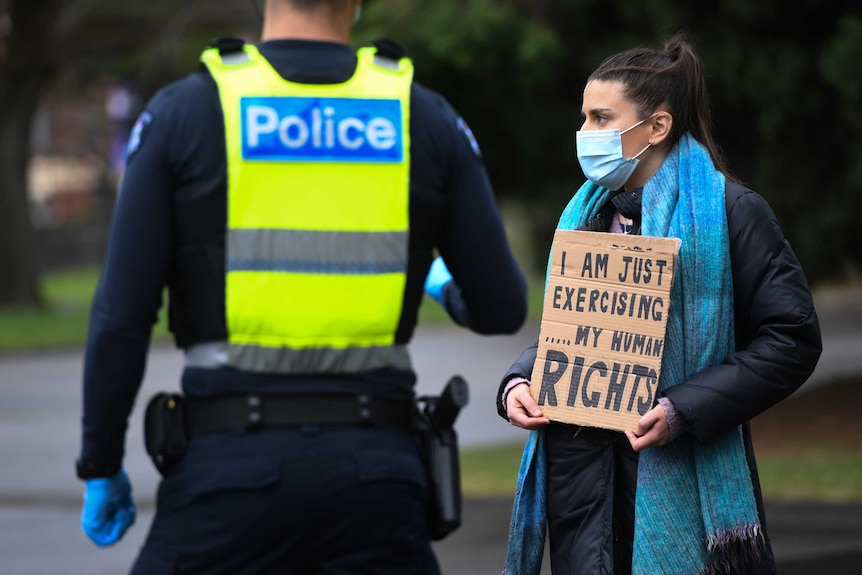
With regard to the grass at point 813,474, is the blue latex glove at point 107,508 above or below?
above

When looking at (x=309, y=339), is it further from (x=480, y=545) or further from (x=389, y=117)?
(x=480, y=545)

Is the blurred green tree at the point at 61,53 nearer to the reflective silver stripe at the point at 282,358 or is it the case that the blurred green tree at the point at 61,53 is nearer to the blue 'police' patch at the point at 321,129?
the blue 'police' patch at the point at 321,129

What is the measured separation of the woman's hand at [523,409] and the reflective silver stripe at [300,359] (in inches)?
12.0

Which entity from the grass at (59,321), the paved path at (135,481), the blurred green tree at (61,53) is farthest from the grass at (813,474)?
the blurred green tree at (61,53)

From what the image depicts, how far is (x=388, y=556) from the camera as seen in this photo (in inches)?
114

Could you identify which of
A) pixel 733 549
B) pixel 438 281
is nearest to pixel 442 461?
pixel 438 281

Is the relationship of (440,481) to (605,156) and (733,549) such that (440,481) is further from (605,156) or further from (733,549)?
(605,156)

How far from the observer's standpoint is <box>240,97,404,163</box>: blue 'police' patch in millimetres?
2953

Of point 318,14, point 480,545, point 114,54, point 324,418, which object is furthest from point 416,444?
point 114,54

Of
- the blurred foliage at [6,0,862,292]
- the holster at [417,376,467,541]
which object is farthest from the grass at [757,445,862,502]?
the holster at [417,376,467,541]

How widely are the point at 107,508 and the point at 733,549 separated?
4.27 feet

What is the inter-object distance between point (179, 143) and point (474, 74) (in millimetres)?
6268

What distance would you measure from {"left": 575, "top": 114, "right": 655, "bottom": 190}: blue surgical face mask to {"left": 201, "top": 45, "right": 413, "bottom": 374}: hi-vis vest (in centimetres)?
36

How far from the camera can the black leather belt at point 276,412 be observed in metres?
2.90
